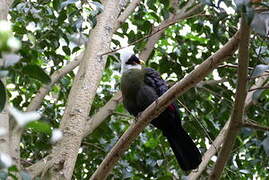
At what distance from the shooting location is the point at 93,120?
2.87 metres

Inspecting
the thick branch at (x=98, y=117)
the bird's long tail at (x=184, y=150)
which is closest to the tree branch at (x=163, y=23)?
the thick branch at (x=98, y=117)

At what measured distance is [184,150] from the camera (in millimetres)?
2764

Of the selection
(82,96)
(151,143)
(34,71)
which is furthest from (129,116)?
(34,71)

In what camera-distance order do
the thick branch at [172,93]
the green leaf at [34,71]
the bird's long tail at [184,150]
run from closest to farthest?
the green leaf at [34,71] < the thick branch at [172,93] < the bird's long tail at [184,150]

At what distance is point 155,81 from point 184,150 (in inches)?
24.7

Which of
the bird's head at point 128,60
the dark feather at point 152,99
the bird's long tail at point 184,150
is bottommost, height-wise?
the bird's long tail at point 184,150

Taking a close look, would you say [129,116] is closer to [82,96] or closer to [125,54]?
[125,54]

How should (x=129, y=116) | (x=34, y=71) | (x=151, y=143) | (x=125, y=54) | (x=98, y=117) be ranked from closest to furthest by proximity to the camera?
(x=34, y=71) → (x=98, y=117) → (x=129, y=116) → (x=125, y=54) → (x=151, y=143)

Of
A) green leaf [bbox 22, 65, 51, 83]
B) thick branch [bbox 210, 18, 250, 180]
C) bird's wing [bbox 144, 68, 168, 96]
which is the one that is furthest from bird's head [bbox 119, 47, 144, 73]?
green leaf [bbox 22, 65, 51, 83]

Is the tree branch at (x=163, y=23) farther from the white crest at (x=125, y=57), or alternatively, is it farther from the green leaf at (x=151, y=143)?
the green leaf at (x=151, y=143)

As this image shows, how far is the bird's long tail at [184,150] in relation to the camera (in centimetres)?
270

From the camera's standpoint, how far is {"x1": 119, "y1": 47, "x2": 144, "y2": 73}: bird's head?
134 inches

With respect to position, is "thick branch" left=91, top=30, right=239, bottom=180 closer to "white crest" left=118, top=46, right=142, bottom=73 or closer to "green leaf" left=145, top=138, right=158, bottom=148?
"white crest" left=118, top=46, right=142, bottom=73

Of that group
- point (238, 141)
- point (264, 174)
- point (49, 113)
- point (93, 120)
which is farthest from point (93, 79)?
point (264, 174)
